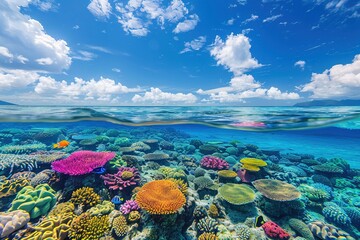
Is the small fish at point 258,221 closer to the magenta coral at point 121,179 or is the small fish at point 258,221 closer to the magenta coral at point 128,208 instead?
the magenta coral at point 128,208

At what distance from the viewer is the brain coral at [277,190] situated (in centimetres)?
695

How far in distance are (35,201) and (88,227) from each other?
2190mm

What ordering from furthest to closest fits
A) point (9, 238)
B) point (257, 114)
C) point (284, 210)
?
point (257, 114), point (284, 210), point (9, 238)

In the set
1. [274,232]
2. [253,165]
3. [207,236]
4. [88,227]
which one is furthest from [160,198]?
[253,165]

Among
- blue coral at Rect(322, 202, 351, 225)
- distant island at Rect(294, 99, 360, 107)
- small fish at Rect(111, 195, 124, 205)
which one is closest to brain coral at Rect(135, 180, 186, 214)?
small fish at Rect(111, 195, 124, 205)

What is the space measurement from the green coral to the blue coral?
11.6m

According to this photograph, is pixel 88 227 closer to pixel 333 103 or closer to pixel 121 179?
pixel 121 179

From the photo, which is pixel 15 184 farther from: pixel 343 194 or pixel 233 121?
pixel 233 121

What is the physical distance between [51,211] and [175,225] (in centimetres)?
411

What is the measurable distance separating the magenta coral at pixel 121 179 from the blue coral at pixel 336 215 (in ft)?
29.4

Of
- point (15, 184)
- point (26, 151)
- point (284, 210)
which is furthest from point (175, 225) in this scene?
point (26, 151)

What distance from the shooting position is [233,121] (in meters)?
21.1

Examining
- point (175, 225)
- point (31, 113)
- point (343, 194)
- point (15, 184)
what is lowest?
point (343, 194)

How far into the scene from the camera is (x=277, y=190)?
24.4 ft
